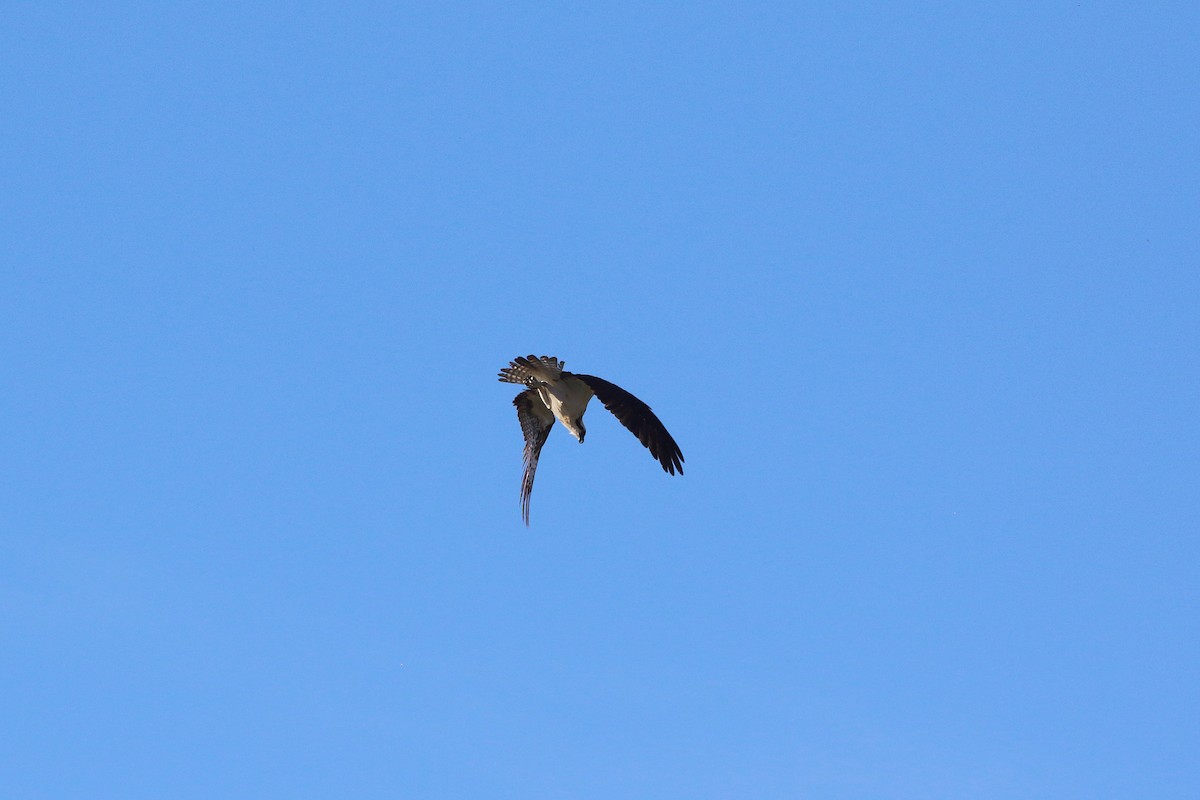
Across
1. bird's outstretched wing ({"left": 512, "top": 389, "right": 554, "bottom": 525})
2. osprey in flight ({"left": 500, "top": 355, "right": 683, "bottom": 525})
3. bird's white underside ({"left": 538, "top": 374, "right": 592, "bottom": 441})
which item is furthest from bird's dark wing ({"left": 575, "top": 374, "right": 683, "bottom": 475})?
bird's outstretched wing ({"left": 512, "top": 389, "right": 554, "bottom": 525})

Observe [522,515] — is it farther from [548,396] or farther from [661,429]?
[661,429]

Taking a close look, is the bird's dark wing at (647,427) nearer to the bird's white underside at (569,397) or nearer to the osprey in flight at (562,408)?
the osprey in flight at (562,408)

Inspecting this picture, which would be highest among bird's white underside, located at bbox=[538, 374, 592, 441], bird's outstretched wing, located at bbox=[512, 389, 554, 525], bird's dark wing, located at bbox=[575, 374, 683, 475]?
bird's outstretched wing, located at bbox=[512, 389, 554, 525]

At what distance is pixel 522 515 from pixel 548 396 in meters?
2.43

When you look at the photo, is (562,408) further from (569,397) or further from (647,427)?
(647,427)

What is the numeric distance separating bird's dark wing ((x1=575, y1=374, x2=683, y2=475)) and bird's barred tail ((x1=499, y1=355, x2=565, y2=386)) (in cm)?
187

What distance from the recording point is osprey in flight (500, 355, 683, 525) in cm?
2573

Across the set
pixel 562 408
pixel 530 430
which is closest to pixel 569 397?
pixel 562 408

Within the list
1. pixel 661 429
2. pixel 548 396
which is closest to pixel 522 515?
pixel 548 396

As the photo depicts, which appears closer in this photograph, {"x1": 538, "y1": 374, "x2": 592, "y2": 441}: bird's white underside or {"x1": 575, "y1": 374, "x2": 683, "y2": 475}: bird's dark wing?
{"x1": 575, "y1": 374, "x2": 683, "y2": 475}: bird's dark wing

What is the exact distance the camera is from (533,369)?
91.8 ft

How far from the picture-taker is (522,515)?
96.9ft

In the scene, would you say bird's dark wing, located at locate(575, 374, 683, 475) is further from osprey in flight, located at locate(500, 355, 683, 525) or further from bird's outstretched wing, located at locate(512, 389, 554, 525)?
bird's outstretched wing, located at locate(512, 389, 554, 525)

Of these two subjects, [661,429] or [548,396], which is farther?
[548,396]
